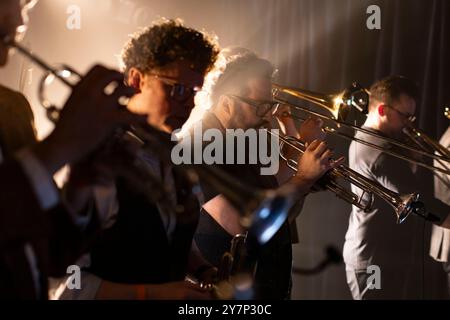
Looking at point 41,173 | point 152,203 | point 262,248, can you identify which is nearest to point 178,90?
point 152,203

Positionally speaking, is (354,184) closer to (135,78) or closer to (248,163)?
(248,163)

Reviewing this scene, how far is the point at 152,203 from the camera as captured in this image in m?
2.07

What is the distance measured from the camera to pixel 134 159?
5.49 feet

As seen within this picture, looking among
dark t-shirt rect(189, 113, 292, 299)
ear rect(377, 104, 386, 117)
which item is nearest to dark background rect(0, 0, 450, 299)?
ear rect(377, 104, 386, 117)

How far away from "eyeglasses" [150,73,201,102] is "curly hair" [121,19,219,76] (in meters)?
0.07

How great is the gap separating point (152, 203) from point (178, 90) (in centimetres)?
48

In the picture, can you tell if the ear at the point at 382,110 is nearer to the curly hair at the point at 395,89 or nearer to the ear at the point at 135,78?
the curly hair at the point at 395,89

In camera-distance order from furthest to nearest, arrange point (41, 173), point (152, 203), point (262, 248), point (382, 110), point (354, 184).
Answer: point (382, 110) < point (354, 184) < point (262, 248) < point (152, 203) < point (41, 173)

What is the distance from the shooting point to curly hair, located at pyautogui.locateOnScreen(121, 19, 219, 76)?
242 cm

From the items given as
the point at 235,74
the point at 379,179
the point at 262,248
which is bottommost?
the point at 379,179

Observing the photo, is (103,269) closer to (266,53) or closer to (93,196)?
(93,196)

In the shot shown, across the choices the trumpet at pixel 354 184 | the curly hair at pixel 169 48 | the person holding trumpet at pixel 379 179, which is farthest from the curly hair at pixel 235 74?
the person holding trumpet at pixel 379 179

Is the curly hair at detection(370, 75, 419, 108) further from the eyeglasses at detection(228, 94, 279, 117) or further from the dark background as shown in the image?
the eyeglasses at detection(228, 94, 279, 117)

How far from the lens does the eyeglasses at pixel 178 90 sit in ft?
7.73
